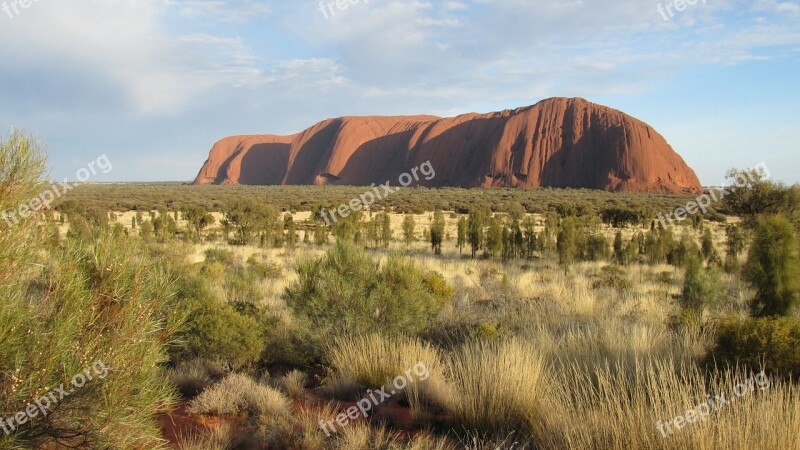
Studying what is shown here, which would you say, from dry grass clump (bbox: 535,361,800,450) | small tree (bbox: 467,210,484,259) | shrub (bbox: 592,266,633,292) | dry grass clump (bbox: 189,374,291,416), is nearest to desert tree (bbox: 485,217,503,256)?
small tree (bbox: 467,210,484,259)

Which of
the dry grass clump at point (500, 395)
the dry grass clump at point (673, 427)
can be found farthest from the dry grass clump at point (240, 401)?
the dry grass clump at point (673, 427)

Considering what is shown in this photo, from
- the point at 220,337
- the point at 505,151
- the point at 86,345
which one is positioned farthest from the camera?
the point at 505,151

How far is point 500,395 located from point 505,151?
89720 millimetres

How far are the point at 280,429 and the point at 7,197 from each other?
8.21ft

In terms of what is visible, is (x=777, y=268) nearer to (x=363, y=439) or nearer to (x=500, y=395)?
(x=500, y=395)

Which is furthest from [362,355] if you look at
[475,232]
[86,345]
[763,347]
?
[475,232]

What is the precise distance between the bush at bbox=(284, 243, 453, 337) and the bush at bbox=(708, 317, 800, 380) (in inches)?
134

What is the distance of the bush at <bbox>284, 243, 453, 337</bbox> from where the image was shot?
6.53m

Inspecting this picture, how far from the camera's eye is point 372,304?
21.6 ft

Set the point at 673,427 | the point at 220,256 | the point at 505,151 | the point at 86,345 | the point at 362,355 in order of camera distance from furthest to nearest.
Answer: the point at 505,151 → the point at 220,256 → the point at 362,355 → the point at 673,427 → the point at 86,345

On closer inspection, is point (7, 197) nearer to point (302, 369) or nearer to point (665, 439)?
point (665, 439)

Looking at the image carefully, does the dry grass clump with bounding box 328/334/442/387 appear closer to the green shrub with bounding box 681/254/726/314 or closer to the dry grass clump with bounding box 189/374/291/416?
the dry grass clump with bounding box 189/374/291/416

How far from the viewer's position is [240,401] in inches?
186

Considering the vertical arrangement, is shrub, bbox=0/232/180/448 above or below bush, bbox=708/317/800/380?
above
